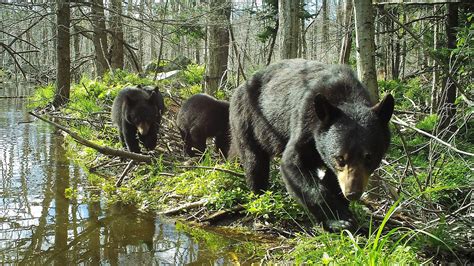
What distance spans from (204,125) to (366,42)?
327 centimetres

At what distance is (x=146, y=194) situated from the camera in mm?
5742

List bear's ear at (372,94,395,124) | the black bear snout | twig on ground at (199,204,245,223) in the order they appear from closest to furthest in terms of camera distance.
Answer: the black bear snout → bear's ear at (372,94,395,124) → twig on ground at (199,204,245,223)

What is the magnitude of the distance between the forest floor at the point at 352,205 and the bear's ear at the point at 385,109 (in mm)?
631

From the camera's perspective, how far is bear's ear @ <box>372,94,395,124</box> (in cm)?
354

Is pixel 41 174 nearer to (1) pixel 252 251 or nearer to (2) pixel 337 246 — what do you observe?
(1) pixel 252 251

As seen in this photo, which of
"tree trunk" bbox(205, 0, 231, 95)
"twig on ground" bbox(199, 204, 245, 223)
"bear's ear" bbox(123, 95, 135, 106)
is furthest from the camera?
"tree trunk" bbox(205, 0, 231, 95)

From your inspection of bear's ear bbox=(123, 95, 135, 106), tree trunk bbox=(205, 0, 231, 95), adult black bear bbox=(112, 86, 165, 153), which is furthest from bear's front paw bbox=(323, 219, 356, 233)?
tree trunk bbox=(205, 0, 231, 95)

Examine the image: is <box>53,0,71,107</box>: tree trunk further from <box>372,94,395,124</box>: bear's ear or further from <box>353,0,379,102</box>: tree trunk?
<box>372,94,395,124</box>: bear's ear

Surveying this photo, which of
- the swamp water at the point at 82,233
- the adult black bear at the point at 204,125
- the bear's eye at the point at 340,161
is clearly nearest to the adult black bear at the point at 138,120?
the adult black bear at the point at 204,125

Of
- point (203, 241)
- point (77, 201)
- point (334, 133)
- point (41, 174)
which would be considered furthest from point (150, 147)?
point (334, 133)

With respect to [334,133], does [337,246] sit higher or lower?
lower

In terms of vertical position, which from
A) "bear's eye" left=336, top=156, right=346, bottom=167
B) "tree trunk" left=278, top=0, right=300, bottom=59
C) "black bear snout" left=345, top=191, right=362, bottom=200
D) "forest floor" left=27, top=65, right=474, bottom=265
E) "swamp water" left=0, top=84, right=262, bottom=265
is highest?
"tree trunk" left=278, top=0, right=300, bottom=59

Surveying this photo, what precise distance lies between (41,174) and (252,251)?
153 inches

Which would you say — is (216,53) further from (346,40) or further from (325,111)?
(325,111)
